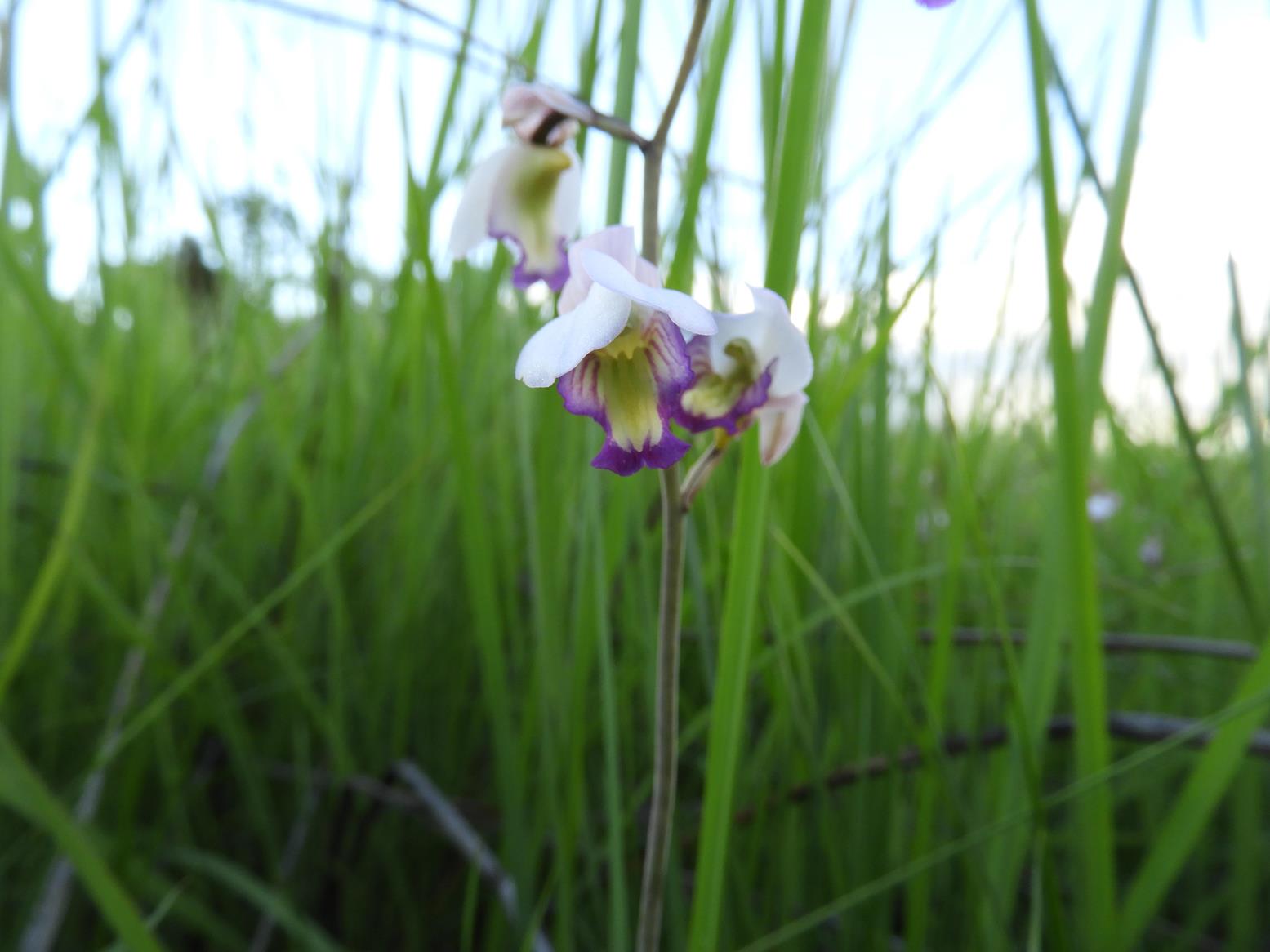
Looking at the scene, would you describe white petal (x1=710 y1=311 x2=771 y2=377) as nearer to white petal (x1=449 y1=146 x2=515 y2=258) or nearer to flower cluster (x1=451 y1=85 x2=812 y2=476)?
flower cluster (x1=451 y1=85 x2=812 y2=476)

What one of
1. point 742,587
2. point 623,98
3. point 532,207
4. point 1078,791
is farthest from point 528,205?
point 1078,791

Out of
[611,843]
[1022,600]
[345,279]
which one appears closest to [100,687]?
[345,279]

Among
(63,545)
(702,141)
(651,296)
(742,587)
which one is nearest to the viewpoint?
(651,296)

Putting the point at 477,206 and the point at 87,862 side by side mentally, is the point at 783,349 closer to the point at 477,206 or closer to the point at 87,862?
the point at 477,206

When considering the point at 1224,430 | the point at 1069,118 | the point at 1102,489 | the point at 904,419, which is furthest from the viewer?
the point at 1102,489

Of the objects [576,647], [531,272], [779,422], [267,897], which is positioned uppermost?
[531,272]

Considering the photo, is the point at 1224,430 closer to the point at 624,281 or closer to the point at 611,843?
the point at 611,843

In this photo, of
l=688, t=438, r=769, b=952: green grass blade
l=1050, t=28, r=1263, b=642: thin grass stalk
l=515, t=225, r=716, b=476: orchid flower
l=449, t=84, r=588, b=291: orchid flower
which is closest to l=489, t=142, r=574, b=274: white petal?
l=449, t=84, r=588, b=291: orchid flower

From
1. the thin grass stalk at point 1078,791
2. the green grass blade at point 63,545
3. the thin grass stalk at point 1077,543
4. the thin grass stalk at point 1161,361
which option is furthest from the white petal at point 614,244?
the green grass blade at point 63,545
